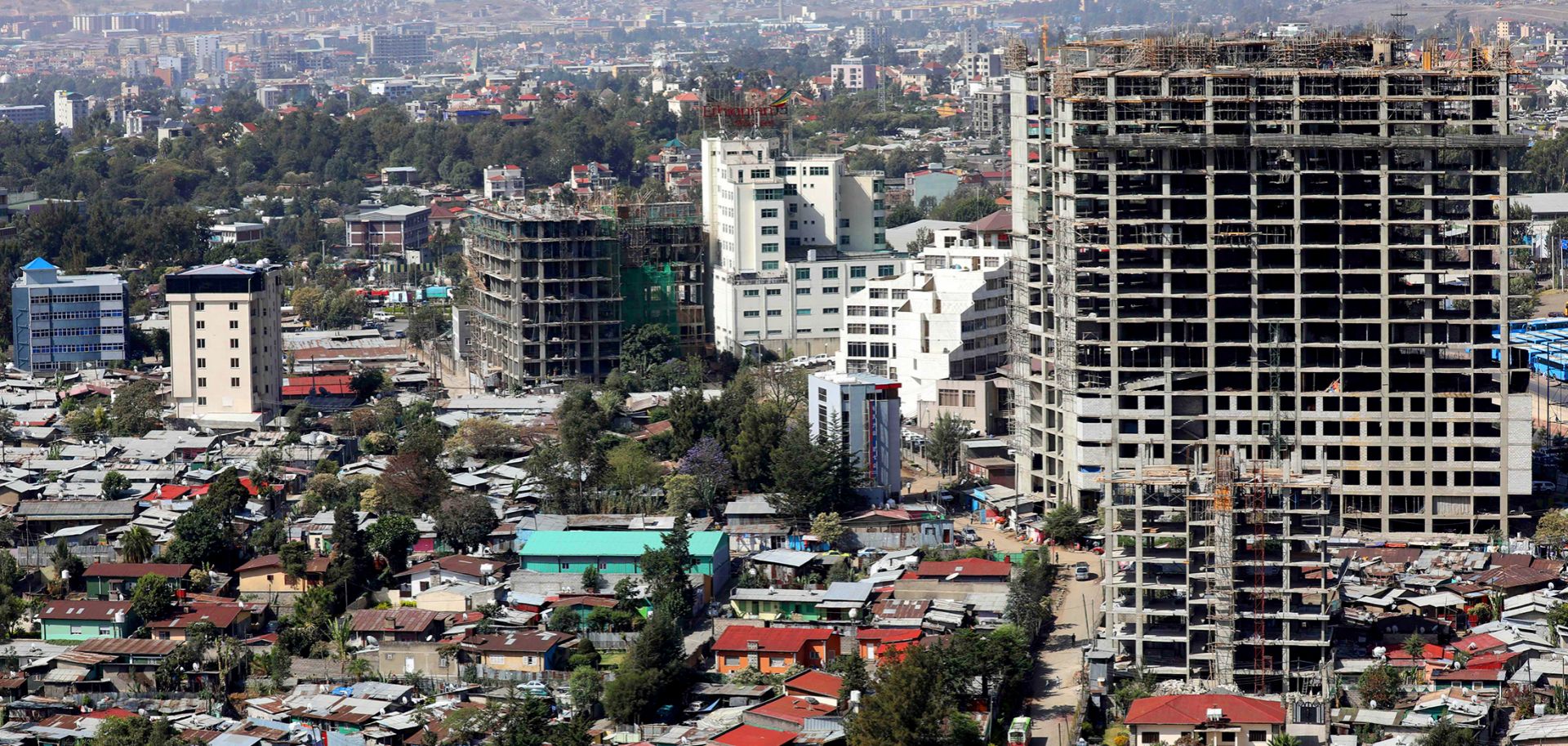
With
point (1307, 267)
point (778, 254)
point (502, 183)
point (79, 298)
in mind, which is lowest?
point (79, 298)

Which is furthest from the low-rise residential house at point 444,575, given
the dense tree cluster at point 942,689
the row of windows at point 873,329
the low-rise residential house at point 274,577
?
the row of windows at point 873,329

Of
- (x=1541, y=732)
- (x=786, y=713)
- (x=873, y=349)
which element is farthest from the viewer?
(x=873, y=349)

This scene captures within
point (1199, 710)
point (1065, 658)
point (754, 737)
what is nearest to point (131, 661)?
point (754, 737)

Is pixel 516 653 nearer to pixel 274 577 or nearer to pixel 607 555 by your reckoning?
pixel 607 555

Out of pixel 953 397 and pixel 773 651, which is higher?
pixel 953 397

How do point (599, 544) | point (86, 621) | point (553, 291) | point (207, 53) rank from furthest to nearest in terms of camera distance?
point (207, 53) → point (553, 291) → point (599, 544) → point (86, 621)

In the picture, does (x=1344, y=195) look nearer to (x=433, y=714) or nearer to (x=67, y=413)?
(x=433, y=714)

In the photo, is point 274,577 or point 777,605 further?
point 274,577
